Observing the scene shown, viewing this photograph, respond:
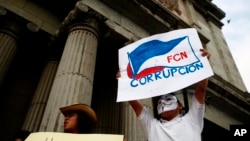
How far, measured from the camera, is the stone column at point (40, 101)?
7.28 m

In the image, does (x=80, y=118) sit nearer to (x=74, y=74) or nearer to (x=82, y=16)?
(x=74, y=74)

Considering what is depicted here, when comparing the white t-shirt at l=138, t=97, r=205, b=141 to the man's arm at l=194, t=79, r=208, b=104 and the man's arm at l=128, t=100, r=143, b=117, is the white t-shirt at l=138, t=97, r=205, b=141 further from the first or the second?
the man's arm at l=128, t=100, r=143, b=117

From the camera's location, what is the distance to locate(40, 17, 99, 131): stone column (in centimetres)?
564

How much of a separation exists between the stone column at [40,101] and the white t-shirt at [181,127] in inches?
187

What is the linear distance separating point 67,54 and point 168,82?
3.94 metres

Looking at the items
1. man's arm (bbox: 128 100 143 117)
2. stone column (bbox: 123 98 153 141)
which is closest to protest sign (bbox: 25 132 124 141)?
man's arm (bbox: 128 100 143 117)

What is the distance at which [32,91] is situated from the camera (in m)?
9.04

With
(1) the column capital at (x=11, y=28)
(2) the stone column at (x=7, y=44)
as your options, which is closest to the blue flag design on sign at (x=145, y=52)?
(2) the stone column at (x=7, y=44)

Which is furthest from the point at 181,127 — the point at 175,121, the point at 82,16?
the point at 82,16

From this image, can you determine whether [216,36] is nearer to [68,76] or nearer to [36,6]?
[36,6]

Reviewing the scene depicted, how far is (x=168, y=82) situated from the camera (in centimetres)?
358

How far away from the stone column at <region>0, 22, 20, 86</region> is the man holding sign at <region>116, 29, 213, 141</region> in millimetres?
4539

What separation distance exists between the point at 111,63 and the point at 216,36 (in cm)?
1165

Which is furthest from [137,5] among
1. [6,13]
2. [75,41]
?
[6,13]
